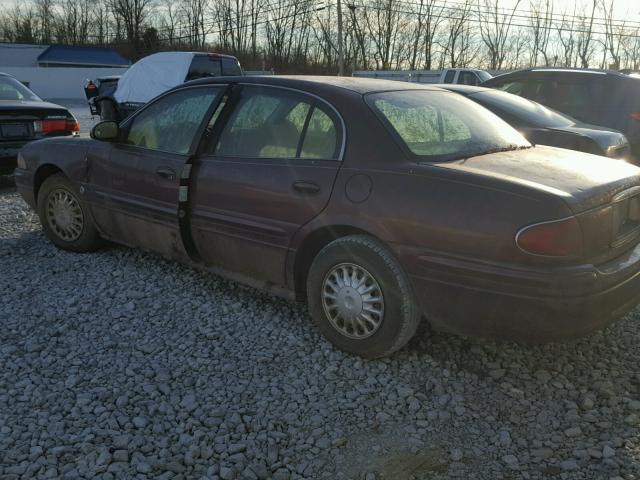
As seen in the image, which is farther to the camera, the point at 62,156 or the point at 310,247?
the point at 62,156

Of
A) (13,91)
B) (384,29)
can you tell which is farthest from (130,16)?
(13,91)

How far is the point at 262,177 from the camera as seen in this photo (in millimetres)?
3619

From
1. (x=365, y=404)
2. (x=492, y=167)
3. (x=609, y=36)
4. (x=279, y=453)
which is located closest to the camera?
(x=279, y=453)

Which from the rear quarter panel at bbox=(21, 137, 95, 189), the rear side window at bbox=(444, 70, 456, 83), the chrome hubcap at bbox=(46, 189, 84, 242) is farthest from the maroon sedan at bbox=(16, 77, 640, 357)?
the rear side window at bbox=(444, 70, 456, 83)

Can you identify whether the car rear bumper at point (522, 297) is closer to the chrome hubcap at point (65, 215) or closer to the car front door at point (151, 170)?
the car front door at point (151, 170)

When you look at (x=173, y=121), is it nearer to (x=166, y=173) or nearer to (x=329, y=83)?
(x=166, y=173)

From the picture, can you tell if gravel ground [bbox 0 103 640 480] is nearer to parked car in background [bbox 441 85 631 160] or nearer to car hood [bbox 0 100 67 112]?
parked car in background [bbox 441 85 631 160]

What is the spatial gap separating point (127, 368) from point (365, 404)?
1.29m

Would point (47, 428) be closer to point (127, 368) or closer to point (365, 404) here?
point (127, 368)

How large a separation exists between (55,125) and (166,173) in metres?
4.41

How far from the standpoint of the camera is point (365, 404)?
2.93 metres

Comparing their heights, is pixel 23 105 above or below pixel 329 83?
below

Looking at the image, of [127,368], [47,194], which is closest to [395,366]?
[127,368]

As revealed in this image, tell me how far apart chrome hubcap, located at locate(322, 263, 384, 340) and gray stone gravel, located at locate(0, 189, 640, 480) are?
0.19 meters
